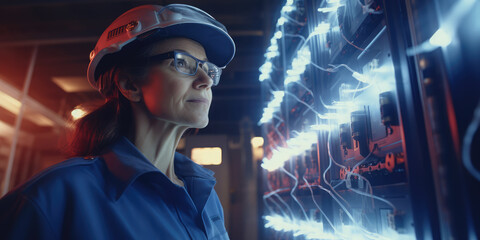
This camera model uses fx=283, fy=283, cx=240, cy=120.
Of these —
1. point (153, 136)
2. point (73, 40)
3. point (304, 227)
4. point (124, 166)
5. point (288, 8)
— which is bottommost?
point (304, 227)

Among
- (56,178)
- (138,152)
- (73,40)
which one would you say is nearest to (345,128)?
(138,152)

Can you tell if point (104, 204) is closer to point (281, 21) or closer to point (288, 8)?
point (288, 8)

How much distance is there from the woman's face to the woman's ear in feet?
0.12

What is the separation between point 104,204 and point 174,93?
19.5 inches

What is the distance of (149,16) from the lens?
3.99 feet

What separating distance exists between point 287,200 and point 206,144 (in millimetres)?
3962

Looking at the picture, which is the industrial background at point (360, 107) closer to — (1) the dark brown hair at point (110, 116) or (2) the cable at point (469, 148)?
(2) the cable at point (469, 148)

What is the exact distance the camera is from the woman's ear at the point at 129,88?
125 centimetres

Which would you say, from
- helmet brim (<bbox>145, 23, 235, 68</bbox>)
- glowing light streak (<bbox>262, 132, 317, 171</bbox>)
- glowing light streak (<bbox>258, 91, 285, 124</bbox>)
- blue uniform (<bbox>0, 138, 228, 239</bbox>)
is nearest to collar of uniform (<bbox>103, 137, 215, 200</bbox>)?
blue uniform (<bbox>0, 138, 228, 239</bbox>)

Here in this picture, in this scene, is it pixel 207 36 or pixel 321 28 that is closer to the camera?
pixel 207 36

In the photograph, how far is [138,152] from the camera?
1.10 meters

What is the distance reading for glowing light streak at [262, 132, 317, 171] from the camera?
211cm

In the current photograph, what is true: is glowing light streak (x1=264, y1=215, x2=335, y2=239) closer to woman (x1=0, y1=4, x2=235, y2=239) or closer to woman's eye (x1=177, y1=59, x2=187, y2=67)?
woman (x1=0, y1=4, x2=235, y2=239)

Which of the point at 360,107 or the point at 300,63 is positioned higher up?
the point at 300,63
